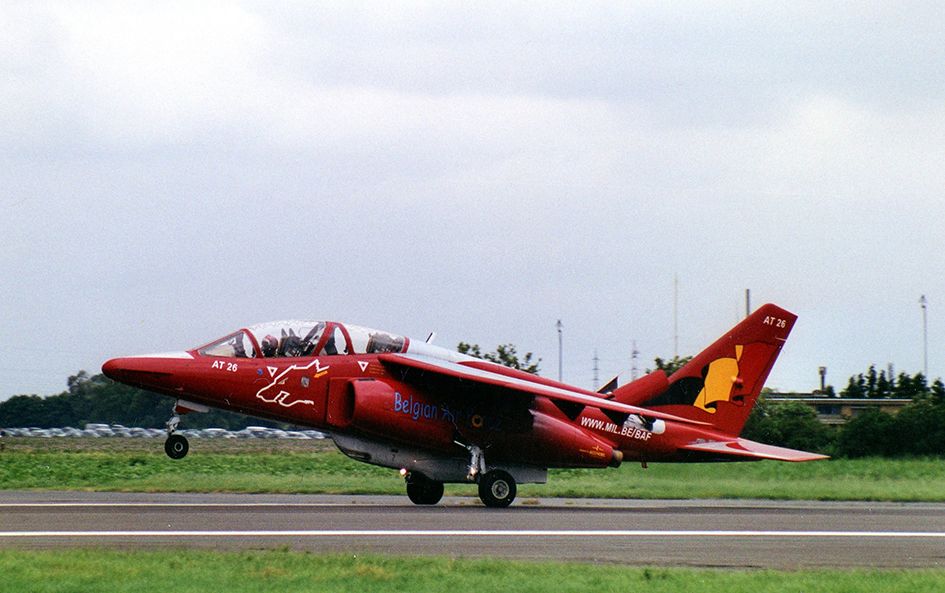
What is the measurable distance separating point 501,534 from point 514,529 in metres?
0.69

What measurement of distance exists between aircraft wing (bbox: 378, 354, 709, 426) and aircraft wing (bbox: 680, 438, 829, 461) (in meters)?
1.92

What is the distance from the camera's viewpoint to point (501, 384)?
70.8 ft

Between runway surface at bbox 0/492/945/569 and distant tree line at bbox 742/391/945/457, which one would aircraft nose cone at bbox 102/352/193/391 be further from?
distant tree line at bbox 742/391/945/457

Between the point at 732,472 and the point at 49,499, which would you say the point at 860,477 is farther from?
the point at 49,499

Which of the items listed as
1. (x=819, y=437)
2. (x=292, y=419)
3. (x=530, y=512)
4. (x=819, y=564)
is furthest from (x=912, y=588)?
(x=819, y=437)

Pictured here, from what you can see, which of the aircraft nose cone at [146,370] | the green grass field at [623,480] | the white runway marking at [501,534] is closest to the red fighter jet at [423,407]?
the aircraft nose cone at [146,370]

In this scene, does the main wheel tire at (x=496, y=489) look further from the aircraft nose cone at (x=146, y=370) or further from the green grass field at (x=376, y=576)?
the green grass field at (x=376, y=576)

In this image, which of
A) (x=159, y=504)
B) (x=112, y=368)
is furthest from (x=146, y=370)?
(x=159, y=504)

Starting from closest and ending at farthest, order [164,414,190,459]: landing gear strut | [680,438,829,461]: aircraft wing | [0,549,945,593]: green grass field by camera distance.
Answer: [0,549,945,593]: green grass field < [164,414,190,459]: landing gear strut < [680,438,829,461]: aircraft wing

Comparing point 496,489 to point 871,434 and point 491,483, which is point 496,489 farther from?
point 871,434

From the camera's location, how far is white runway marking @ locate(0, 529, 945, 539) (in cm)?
1516

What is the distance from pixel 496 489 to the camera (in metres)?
21.8

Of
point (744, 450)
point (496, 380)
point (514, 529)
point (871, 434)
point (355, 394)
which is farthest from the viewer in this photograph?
point (871, 434)

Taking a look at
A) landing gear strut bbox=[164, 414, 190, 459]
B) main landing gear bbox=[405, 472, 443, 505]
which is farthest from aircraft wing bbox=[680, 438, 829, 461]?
landing gear strut bbox=[164, 414, 190, 459]
